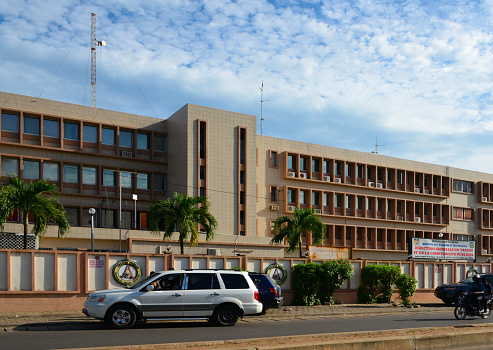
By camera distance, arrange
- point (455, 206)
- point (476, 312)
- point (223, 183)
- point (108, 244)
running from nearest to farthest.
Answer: point (476, 312) < point (108, 244) < point (223, 183) < point (455, 206)

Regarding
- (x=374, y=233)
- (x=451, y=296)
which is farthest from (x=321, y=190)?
(x=451, y=296)

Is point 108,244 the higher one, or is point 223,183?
point 223,183

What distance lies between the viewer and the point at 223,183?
46.7 metres

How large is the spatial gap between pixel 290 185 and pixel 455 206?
2475 centimetres

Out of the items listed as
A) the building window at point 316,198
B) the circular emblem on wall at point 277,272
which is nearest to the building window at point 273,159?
the building window at point 316,198

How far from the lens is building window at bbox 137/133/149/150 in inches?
1870

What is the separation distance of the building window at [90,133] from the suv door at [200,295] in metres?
31.2

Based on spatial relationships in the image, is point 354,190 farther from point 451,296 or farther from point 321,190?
point 451,296

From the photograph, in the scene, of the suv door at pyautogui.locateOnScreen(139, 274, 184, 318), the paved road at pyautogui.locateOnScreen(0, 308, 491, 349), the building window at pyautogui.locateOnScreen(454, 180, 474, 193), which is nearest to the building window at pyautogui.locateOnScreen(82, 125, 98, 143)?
the paved road at pyautogui.locateOnScreen(0, 308, 491, 349)

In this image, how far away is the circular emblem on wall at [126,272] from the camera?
69.5 feet

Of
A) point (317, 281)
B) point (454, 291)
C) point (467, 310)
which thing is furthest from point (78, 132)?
point (467, 310)

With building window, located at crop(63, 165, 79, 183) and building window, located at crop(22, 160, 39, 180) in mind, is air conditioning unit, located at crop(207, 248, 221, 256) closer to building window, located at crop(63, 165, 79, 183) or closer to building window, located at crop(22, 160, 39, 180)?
building window, located at crop(63, 165, 79, 183)

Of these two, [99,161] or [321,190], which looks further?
[321,190]

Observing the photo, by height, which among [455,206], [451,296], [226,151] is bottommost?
[451,296]
